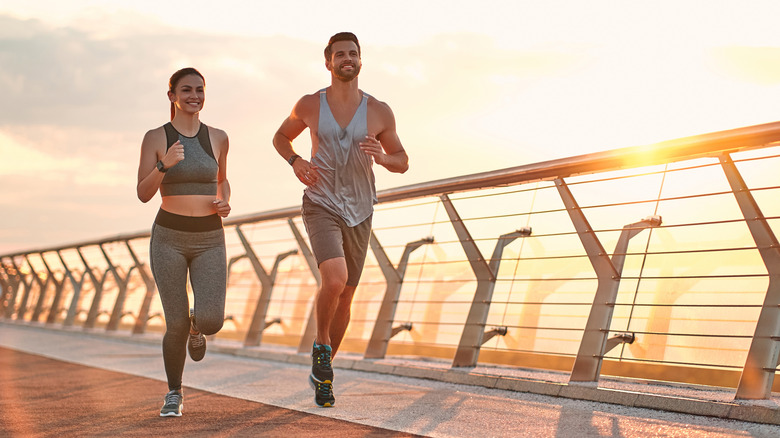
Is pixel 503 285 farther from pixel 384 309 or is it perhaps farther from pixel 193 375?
pixel 193 375

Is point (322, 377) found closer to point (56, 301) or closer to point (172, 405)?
point (172, 405)

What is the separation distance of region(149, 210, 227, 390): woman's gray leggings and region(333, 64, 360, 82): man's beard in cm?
103

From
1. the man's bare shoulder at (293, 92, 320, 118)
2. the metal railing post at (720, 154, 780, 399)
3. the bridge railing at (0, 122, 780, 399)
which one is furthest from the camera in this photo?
the man's bare shoulder at (293, 92, 320, 118)

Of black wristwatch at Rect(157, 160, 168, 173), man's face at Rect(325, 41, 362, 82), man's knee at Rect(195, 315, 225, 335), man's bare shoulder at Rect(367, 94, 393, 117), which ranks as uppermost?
man's face at Rect(325, 41, 362, 82)

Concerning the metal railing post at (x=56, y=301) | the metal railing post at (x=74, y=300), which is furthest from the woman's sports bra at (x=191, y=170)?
the metal railing post at (x=56, y=301)

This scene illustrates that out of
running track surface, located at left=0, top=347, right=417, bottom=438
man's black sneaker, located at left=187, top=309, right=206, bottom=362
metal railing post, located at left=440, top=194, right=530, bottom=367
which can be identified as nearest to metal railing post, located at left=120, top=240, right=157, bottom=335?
running track surface, located at left=0, top=347, right=417, bottom=438

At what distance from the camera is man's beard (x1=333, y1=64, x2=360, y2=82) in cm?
456

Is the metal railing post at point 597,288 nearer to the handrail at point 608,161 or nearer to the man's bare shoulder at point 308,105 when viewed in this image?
the handrail at point 608,161

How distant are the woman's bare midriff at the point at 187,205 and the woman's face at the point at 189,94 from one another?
1.45ft

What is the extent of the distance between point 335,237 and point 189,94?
41.0 inches

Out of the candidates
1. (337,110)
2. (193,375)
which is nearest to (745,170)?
(337,110)

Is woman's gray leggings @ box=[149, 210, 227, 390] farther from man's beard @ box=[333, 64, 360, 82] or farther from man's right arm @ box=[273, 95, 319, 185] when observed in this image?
man's beard @ box=[333, 64, 360, 82]

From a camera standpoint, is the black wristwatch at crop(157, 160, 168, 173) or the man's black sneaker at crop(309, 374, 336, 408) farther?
the man's black sneaker at crop(309, 374, 336, 408)

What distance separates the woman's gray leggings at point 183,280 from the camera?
447cm
